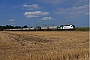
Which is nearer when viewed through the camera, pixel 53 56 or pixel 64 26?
pixel 53 56

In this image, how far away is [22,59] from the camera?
1384 cm

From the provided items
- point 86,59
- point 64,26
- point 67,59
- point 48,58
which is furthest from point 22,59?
point 64,26

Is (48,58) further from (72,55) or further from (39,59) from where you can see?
(72,55)

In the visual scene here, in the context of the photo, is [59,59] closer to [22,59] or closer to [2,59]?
[22,59]

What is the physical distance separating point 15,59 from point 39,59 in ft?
5.72

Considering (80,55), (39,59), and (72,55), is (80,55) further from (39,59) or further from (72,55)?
(39,59)

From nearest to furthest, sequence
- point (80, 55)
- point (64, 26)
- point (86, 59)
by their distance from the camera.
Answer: point (86, 59)
point (80, 55)
point (64, 26)

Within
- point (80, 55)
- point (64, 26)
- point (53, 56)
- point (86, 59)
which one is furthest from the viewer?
point (64, 26)

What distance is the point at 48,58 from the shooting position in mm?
14188

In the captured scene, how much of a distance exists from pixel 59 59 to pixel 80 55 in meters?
2.31

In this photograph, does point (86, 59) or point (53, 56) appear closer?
point (86, 59)

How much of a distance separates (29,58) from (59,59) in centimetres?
217

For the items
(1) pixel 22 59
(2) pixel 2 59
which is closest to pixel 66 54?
(1) pixel 22 59

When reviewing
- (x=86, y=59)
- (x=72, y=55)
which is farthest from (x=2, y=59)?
(x=86, y=59)
